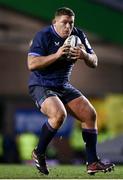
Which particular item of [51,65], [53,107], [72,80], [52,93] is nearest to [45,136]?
[53,107]

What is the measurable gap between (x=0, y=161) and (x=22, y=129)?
4476 millimetres

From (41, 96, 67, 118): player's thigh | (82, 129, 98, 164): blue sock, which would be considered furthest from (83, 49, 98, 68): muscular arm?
(82, 129, 98, 164): blue sock

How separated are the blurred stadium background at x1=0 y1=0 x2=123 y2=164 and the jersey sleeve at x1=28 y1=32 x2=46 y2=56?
627 cm

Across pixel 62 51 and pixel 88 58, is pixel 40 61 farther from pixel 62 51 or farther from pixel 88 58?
pixel 88 58

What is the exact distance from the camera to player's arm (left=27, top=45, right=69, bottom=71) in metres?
8.29

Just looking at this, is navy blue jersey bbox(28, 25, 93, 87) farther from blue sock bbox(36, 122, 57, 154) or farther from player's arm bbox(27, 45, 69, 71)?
blue sock bbox(36, 122, 57, 154)

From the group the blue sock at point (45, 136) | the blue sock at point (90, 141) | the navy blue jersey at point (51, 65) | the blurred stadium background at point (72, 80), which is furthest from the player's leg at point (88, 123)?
the blurred stadium background at point (72, 80)

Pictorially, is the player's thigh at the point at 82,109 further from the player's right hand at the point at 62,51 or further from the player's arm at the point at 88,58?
the player's right hand at the point at 62,51

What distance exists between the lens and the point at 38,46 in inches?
331

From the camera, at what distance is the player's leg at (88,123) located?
867 cm

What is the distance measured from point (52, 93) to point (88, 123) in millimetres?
575

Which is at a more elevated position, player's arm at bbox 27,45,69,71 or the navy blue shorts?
player's arm at bbox 27,45,69,71

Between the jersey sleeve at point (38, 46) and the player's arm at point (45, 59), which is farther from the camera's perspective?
the jersey sleeve at point (38, 46)

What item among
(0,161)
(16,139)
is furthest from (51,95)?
(16,139)
